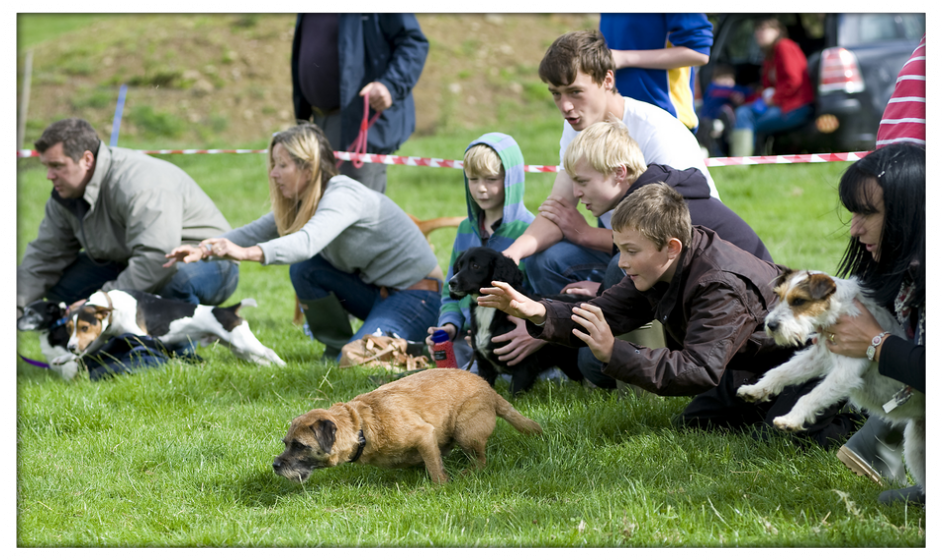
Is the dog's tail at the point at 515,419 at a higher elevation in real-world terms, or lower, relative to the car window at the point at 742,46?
lower

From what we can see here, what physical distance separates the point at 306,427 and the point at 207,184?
35.4ft

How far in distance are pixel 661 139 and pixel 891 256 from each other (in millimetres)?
1832

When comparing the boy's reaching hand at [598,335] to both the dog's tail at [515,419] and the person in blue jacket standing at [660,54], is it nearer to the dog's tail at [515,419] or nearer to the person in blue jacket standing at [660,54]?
the dog's tail at [515,419]

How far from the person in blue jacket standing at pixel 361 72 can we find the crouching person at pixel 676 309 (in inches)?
138

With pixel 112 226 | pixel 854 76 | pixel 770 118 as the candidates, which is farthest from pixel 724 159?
pixel 770 118

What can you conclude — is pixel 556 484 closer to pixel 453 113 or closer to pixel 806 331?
pixel 806 331

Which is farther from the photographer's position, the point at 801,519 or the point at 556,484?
the point at 556,484

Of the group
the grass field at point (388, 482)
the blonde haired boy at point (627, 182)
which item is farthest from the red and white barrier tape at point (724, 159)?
the grass field at point (388, 482)

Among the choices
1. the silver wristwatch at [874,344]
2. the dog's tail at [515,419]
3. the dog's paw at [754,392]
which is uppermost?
the silver wristwatch at [874,344]

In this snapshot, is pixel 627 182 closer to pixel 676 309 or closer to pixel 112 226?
pixel 676 309

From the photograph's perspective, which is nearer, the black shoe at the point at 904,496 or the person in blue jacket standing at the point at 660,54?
the black shoe at the point at 904,496

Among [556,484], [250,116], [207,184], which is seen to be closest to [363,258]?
[556,484]

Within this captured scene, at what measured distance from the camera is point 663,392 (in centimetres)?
303

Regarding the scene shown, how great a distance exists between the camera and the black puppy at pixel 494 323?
4.30 m
